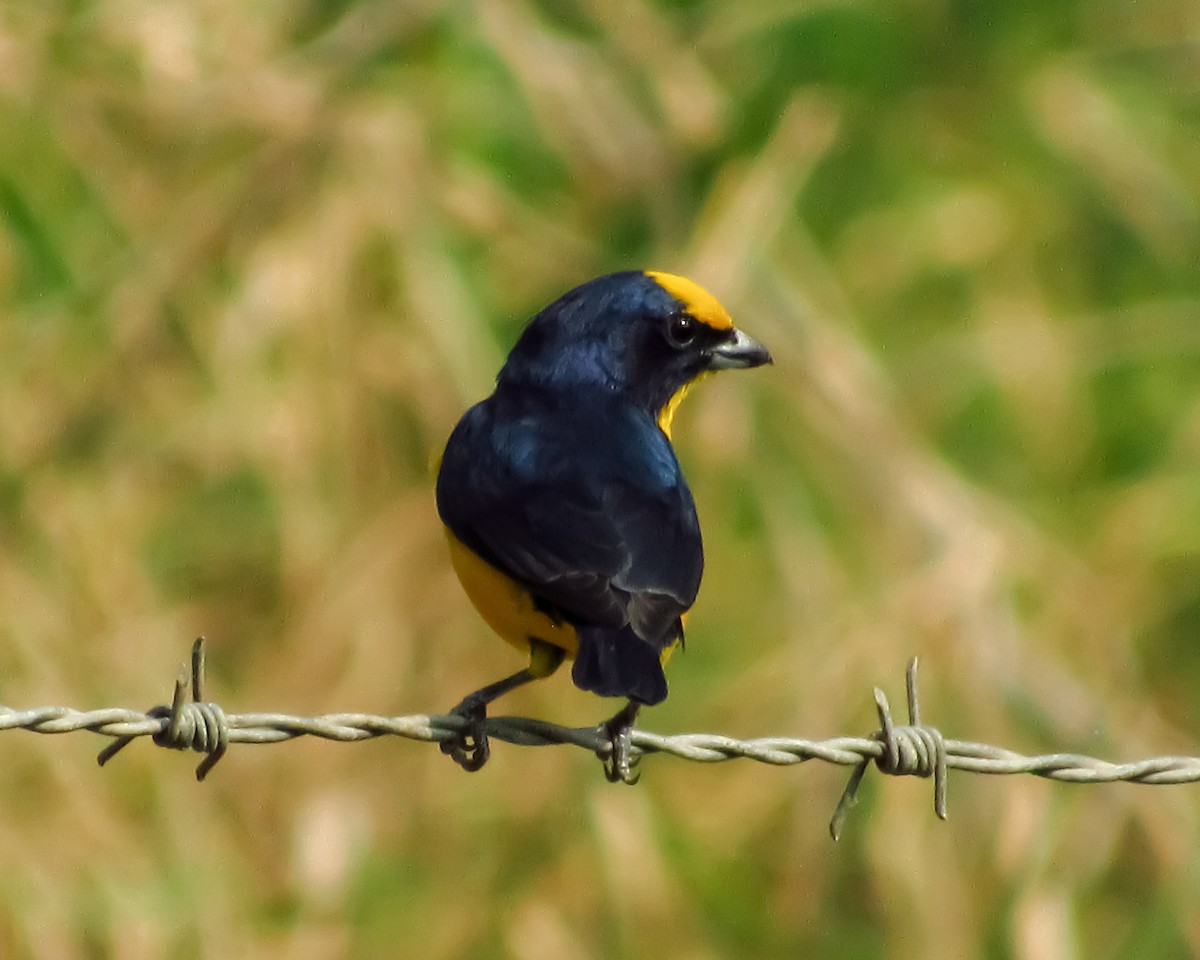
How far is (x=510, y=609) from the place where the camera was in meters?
3.94

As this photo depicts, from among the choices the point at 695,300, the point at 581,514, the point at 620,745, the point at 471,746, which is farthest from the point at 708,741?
the point at 695,300

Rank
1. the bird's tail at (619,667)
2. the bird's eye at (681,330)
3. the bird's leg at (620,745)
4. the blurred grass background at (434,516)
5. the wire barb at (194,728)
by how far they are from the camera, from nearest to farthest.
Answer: the wire barb at (194,728), the bird's tail at (619,667), the bird's leg at (620,745), the bird's eye at (681,330), the blurred grass background at (434,516)

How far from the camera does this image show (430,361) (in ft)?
20.6

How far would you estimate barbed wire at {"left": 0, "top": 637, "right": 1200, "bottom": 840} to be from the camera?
9.61 feet

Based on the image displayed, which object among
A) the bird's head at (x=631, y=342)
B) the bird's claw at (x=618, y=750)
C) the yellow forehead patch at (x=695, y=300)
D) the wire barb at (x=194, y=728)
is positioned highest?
the yellow forehead patch at (x=695, y=300)

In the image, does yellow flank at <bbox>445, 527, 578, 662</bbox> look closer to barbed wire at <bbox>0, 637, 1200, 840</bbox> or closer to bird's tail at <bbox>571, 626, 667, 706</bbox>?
bird's tail at <bbox>571, 626, 667, 706</bbox>

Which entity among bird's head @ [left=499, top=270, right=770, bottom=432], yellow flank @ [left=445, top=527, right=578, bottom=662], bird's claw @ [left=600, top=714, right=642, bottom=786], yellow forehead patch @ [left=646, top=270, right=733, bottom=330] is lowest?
bird's claw @ [left=600, top=714, right=642, bottom=786]

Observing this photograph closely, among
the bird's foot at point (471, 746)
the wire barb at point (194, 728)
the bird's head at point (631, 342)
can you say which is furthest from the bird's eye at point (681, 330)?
the wire barb at point (194, 728)

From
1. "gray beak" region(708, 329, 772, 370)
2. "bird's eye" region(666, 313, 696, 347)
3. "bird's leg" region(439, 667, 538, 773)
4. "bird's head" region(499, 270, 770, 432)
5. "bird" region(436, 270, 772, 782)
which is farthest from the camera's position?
"gray beak" region(708, 329, 772, 370)

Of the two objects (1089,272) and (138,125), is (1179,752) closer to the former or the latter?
(1089,272)

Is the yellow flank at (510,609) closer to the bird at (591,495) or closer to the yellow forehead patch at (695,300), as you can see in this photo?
the bird at (591,495)

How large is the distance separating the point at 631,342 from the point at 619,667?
143 centimetres

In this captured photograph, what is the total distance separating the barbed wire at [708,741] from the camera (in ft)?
9.61

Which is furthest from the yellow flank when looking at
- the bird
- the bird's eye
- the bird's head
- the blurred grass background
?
the blurred grass background
